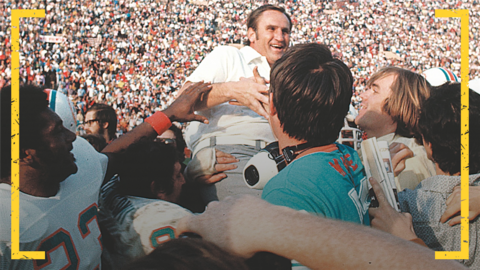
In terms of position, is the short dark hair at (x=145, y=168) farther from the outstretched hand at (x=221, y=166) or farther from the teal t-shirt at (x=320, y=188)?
the teal t-shirt at (x=320, y=188)

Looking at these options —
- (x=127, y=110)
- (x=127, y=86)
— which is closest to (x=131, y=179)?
(x=127, y=110)

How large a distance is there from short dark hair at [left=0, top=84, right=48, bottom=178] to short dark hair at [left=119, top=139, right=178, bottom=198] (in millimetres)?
620

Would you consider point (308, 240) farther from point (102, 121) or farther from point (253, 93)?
point (102, 121)

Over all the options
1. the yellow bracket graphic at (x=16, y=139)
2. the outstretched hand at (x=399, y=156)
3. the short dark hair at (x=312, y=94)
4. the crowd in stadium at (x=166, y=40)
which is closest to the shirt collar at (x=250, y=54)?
the outstretched hand at (x=399, y=156)

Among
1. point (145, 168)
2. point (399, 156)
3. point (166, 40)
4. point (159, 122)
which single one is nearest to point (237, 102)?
point (159, 122)

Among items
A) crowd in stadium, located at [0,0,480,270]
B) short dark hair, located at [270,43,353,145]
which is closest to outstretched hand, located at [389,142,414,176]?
crowd in stadium, located at [0,0,480,270]

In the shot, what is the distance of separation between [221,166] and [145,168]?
0.45 metres

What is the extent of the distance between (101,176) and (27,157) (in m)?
0.40

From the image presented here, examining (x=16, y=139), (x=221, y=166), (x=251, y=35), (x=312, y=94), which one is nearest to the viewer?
(x=312, y=94)

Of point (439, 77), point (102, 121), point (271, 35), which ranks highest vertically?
point (271, 35)

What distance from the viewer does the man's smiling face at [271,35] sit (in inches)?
99.1

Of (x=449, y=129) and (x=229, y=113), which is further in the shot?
(x=229, y=113)

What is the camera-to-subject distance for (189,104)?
2.08m

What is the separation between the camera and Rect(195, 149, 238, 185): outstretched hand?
1979 millimetres
